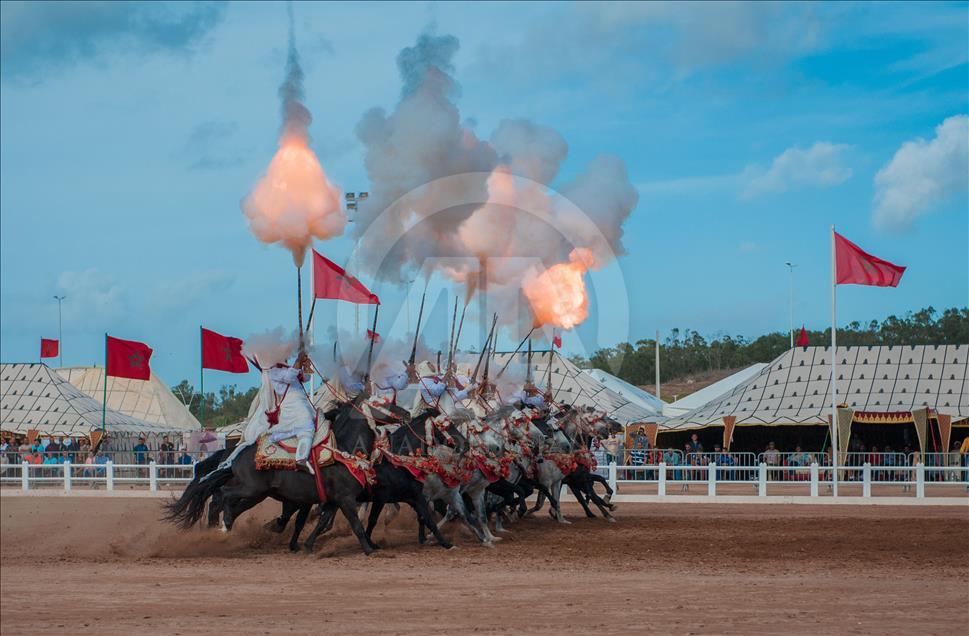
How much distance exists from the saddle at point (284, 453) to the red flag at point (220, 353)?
19.6 metres

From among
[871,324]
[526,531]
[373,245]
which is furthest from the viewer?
[871,324]

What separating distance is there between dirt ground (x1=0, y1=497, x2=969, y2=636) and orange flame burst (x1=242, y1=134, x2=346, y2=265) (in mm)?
5026

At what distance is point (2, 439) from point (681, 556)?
1233 inches

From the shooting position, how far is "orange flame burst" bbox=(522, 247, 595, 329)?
28672mm

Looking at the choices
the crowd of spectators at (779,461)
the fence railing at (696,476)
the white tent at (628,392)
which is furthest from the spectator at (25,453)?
the white tent at (628,392)

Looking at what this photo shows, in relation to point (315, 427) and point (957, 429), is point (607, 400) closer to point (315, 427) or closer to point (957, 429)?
point (957, 429)

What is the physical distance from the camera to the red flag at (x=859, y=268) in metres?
30.8

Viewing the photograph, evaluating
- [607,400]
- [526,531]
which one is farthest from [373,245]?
[607,400]

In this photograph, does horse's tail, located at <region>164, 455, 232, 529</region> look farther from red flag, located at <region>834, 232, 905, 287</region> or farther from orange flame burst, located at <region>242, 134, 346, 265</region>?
red flag, located at <region>834, 232, 905, 287</region>

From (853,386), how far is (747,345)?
83.6 metres

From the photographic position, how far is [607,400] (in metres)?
44.2

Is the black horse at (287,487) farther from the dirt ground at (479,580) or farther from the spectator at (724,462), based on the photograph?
the spectator at (724,462)

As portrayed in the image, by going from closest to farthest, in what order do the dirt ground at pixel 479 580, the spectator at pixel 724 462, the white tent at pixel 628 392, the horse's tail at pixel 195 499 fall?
the dirt ground at pixel 479 580
the horse's tail at pixel 195 499
the spectator at pixel 724 462
the white tent at pixel 628 392

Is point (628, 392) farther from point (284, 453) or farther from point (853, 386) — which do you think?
point (284, 453)
